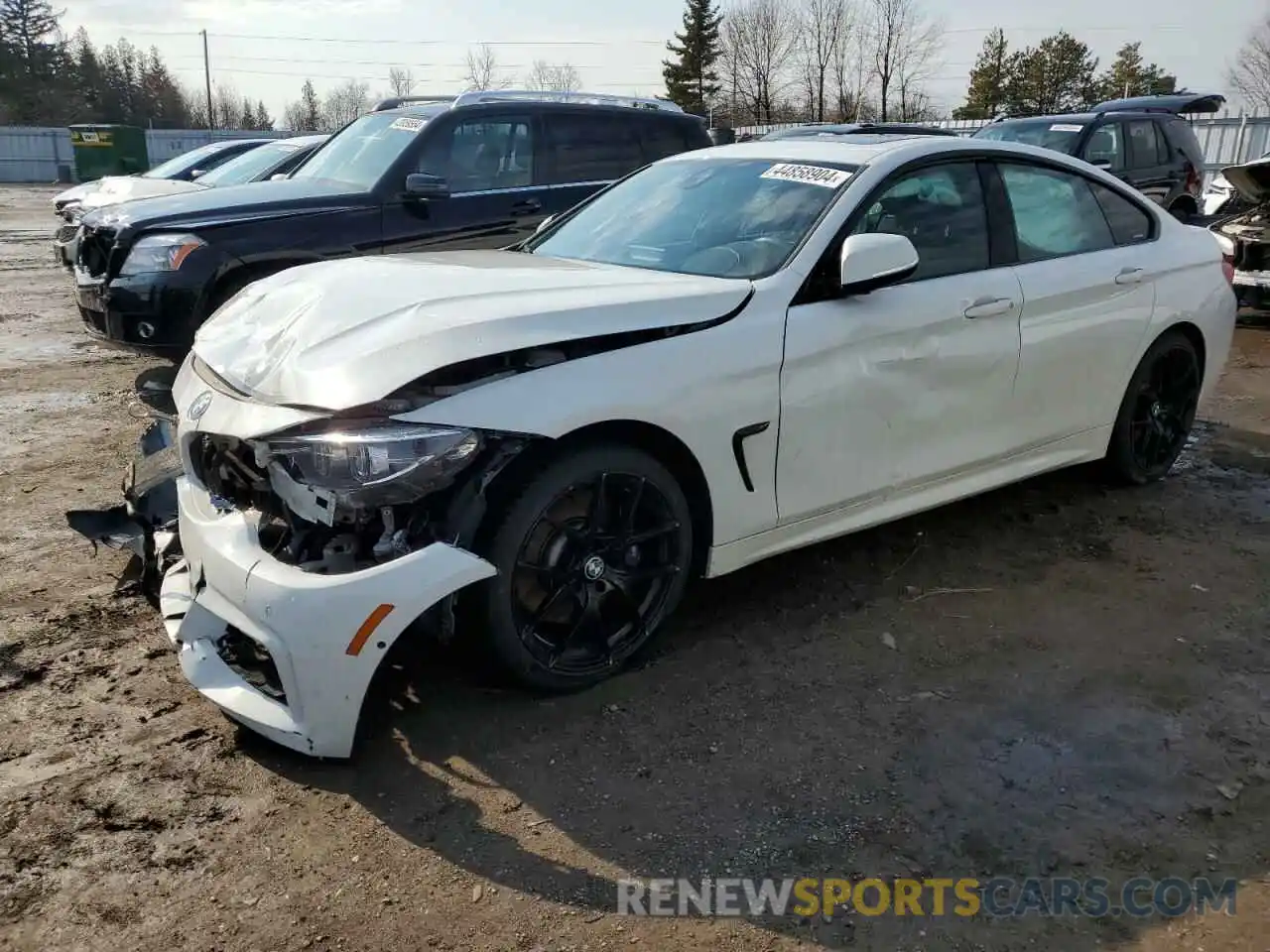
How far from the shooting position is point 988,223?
13.7 ft

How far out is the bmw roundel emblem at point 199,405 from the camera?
3.08 metres

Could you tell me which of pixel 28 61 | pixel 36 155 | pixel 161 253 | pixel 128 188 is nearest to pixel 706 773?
pixel 161 253

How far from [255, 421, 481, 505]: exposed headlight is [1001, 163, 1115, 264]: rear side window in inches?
107

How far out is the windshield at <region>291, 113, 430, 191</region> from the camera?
6.77 m

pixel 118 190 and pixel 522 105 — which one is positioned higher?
pixel 522 105

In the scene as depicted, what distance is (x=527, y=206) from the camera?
706 centimetres

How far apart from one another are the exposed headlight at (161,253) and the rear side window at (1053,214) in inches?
176

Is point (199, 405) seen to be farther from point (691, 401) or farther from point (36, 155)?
point (36, 155)

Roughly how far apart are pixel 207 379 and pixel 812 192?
2.21 m

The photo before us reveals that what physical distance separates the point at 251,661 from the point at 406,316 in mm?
1084

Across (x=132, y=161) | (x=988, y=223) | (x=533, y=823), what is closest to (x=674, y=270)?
(x=988, y=223)

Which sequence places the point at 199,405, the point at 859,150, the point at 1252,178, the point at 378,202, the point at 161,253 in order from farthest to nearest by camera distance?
1. the point at 1252,178
2. the point at 378,202
3. the point at 161,253
4. the point at 859,150
5. the point at 199,405

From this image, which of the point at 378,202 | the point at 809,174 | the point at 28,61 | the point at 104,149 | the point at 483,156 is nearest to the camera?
the point at 809,174

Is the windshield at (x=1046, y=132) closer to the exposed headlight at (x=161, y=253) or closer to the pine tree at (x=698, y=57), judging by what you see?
the exposed headlight at (x=161, y=253)
